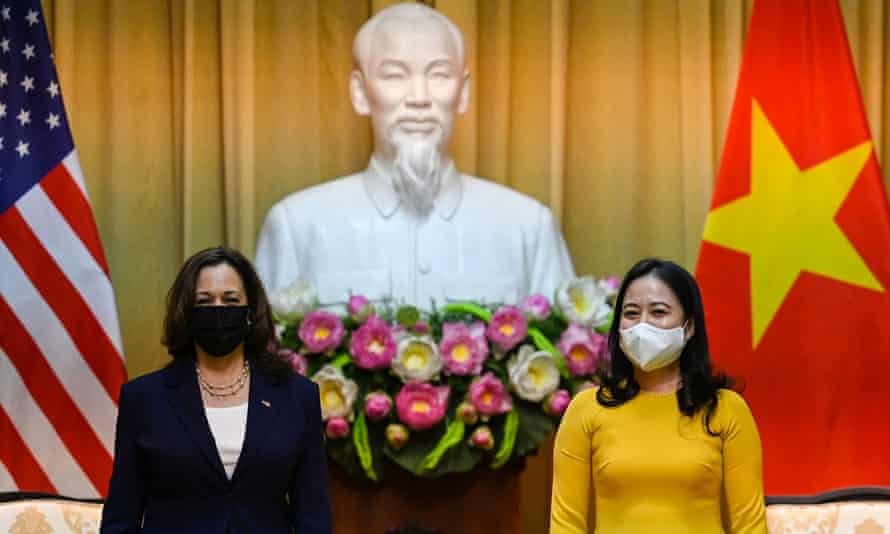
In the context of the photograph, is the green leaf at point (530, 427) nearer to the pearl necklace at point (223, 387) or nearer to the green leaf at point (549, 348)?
the green leaf at point (549, 348)

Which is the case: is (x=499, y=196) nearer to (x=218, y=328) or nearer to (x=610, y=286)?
(x=610, y=286)

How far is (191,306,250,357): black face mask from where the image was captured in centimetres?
326

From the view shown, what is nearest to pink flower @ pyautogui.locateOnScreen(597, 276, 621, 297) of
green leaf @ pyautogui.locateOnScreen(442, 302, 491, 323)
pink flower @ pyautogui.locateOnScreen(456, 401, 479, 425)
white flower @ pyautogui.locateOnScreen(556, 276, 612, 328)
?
white flower @ pyautogui.locateOnScreen(556, 276, 612, 328)

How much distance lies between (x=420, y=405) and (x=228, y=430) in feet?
4.05

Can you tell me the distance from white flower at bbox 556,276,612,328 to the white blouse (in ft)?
5.63

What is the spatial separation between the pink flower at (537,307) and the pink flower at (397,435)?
1.94 feet

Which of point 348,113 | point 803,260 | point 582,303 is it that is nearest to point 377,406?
point 582,303

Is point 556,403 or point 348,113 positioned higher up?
point 348,113

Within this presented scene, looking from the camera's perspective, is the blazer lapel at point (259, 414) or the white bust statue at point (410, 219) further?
the white bust statue at point (410, 219)

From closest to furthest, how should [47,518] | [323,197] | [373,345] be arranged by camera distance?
[47,518] < [373,345] < [323,197]

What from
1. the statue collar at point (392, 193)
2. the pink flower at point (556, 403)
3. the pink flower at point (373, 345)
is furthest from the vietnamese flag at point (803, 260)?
the pink flower at point (373, 345)

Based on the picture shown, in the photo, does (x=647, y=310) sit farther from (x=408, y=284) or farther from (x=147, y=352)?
(x=147, y=352)

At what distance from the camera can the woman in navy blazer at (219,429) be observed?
3.18 meters

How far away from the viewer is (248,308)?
333 cm
